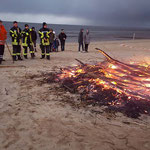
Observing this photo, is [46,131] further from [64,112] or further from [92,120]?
[92,120]

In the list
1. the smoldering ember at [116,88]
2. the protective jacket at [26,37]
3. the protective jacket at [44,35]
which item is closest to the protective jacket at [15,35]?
the protective jacket at [26,37]

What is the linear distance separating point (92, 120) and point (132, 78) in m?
2.99

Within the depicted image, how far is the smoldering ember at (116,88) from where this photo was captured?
4449 mm

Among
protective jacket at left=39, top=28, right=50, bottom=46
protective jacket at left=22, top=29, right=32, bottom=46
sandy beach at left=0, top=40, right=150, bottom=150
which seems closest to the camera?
sandy beach at left=0, top=40, right=150, bottom=150

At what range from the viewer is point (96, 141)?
309 centimetres

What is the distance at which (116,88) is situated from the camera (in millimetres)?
5273

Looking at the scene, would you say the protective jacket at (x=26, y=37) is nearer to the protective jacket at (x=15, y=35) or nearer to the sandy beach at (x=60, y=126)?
the protective jacket at (x=15, y=35)

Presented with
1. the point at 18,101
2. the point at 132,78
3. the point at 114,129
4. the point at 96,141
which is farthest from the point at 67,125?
the point at 132,78

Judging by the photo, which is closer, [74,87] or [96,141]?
[96,141]

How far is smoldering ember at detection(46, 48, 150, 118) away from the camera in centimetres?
445

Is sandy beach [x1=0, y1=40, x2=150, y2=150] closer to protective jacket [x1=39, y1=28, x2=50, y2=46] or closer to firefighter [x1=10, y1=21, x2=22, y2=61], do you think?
firefighter [x1=10, y1=21, x2=22, y2=61]

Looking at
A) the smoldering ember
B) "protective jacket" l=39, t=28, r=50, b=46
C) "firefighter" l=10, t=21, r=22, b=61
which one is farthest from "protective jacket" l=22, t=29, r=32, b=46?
the smoldering ember

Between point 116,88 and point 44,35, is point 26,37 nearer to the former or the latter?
point 44,35

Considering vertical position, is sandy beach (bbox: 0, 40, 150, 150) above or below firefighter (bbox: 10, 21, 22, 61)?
below
